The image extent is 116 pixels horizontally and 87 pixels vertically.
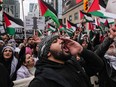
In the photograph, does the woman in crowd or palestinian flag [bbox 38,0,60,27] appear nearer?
the woman in crowd

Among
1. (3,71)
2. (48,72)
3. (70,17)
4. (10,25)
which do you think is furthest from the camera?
(70,17)

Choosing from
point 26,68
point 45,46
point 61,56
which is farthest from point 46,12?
point 61,56

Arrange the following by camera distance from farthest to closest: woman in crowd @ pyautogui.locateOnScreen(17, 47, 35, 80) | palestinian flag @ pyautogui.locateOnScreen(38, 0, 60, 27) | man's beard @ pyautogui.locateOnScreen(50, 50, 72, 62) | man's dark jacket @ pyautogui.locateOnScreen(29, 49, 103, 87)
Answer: palestinian flag @ pyautogui.locateOnScreen(38, 0, 60, 27) → woman in crowd @ pyautogui.locateOnScreen(17, 47, 35, 80) → man's beard @ pyautogui.locateOnScreen(50, 50, 72, 62) → man's dark jacket @ pyautogui.locateOnScreen(29, 49, 103, 87)

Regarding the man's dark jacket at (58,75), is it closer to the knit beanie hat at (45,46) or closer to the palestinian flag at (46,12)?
the knit beanie hat at (45,46)

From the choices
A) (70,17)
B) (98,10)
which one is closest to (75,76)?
(98,10)

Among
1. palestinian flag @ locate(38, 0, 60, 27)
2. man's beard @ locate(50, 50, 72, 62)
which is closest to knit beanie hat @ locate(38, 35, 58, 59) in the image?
man's beard @ locate(50, 50, 72, 62)

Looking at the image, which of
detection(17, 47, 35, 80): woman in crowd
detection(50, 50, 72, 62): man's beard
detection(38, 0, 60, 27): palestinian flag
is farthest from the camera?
detection(38, 0, 60, 27): palestinian flag

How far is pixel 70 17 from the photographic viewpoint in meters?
68.1

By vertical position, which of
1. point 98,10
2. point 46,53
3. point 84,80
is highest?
point 98,10

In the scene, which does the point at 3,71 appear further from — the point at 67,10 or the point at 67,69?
the point at 67,10

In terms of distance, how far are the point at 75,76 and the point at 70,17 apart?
65.5m

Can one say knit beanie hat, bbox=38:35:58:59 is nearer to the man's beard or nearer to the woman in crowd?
the man's beard

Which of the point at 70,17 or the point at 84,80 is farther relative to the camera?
the point at 70,17

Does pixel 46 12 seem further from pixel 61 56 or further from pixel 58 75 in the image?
pixel 58 75
